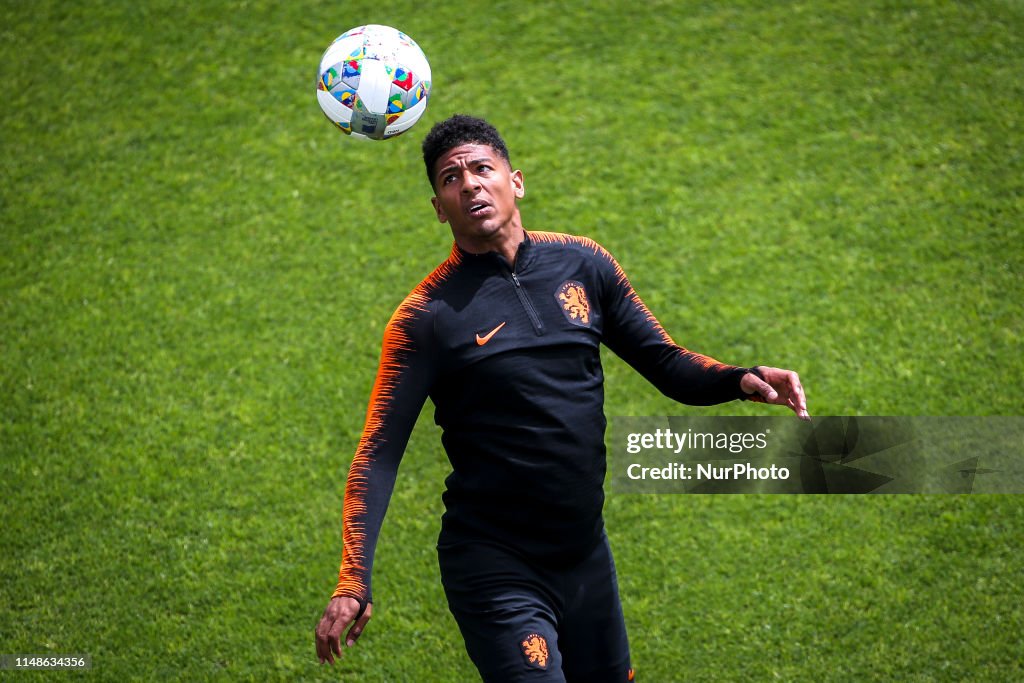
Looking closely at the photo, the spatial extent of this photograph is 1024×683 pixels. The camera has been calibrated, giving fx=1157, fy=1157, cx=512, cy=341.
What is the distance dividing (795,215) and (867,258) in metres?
0.59

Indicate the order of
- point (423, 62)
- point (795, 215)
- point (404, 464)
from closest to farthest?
point (423, 62)
point (404, 464)
point (795, 215)

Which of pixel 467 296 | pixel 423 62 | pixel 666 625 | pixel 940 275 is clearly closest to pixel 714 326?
pixel 940 275

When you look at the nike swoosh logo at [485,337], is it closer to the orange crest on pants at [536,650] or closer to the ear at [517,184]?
the ear at [517,184]

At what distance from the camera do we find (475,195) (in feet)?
13.8

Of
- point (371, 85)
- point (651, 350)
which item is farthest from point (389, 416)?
point (371, 85)

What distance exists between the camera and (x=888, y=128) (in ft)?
27.8

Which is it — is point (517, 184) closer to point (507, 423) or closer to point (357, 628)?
point (507, 423)

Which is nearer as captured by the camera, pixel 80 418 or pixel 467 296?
pixel 467 296

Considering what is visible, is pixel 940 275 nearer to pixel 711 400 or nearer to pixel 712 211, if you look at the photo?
pixel 712 211

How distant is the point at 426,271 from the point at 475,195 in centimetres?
370

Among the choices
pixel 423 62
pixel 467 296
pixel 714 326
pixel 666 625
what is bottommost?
pixel 666 625

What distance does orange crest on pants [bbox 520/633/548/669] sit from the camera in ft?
12.8

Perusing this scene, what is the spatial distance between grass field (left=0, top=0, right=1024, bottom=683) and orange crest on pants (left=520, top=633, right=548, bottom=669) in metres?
2.11

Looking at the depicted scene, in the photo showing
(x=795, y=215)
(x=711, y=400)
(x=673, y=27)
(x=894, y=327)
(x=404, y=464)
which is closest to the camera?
(x=711, y=400)
